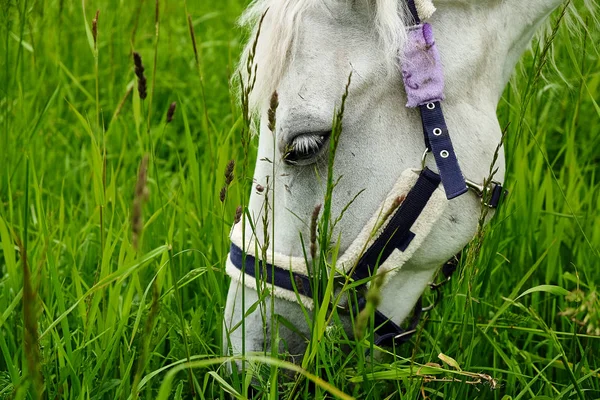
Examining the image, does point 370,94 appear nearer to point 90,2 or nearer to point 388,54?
point 388,54

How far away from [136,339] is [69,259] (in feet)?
1.90

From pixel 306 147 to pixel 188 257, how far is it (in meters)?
0.88

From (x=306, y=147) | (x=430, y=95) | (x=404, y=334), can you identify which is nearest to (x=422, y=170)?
(x=430, y=95)

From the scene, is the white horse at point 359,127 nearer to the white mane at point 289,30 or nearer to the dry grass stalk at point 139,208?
the white mane at point 289,30

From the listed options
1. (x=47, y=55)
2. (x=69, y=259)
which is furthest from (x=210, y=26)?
(x=69, y=259)

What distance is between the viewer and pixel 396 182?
1745 mm

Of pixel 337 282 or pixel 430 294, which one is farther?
pixel 430 294

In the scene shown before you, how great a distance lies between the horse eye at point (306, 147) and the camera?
1.68 m

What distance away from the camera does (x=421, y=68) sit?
5.64ft

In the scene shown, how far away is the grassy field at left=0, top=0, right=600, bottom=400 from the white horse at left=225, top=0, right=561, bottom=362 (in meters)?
0.12

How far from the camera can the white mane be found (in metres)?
1.68

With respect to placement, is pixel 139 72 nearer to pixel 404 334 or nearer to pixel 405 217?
pixel 405 217

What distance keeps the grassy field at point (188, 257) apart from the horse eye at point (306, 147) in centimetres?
22

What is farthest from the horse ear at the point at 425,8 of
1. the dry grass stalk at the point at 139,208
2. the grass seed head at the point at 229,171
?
the dry grass stalk at the point at 139,208
